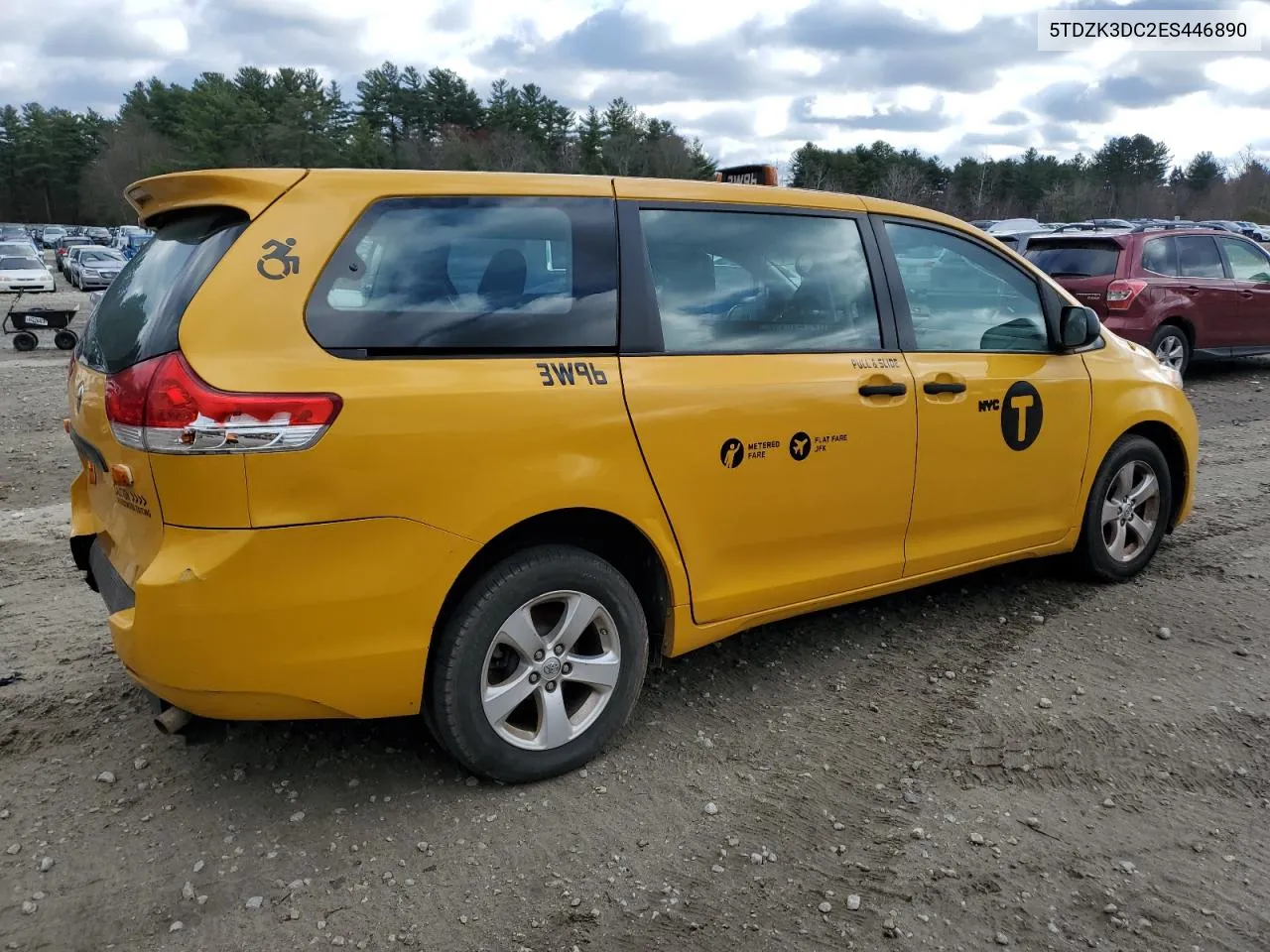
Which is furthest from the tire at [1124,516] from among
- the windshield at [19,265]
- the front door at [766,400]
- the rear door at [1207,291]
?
the windshield at [19,265]

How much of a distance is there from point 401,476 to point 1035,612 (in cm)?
310

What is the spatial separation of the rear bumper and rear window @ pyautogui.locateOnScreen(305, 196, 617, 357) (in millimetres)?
533

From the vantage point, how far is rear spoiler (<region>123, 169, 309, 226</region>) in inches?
107

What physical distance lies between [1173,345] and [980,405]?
855 centimetres

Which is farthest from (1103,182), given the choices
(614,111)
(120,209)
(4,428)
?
(4,428)

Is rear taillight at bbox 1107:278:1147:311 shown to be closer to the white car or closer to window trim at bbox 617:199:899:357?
window trim at bbox 617:199:899:357

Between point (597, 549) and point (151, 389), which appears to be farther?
point (597, 549)

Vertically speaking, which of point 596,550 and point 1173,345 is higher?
point 1173,345

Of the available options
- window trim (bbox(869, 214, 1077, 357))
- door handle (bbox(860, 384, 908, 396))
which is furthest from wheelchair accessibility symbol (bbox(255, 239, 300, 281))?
window trim (bbox(869, 214, 1077, 357))

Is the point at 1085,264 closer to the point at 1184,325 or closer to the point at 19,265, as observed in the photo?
the point at 1184,325

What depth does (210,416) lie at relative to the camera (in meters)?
2.43

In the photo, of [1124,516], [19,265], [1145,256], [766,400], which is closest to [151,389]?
[766,400]

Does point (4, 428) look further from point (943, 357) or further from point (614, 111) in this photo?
point (614, 111)

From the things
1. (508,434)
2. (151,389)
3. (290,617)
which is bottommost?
(290,617)
